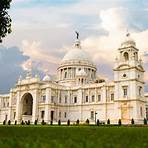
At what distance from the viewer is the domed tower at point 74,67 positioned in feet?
333

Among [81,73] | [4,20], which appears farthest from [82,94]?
[4,20]

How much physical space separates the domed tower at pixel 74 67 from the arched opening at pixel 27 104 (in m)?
12.8

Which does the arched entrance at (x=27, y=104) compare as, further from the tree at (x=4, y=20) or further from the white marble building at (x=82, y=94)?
the tree at (x=4, y=20)

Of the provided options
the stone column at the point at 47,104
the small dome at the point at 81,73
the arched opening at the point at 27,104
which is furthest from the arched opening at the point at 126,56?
the arched opening at the point at 27,104

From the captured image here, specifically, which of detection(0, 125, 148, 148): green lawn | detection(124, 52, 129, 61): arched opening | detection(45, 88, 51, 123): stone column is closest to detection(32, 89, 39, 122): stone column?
detection(45, 88, 51, 123): stone column

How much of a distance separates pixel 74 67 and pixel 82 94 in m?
16.7

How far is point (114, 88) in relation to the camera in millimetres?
79688

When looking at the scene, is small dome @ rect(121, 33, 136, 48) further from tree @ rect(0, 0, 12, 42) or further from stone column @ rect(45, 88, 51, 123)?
tree @ rect(0, 0, 12, 42)

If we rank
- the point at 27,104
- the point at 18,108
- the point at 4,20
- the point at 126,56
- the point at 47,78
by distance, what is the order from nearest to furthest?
the point at 4,20 → the point at 126,56 → the point at 18,108 → the point at 27,104 → the point at 47,78

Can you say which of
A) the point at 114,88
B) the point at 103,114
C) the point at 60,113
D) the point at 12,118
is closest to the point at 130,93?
the point at 114,88

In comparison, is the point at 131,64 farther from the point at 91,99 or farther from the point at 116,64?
the point at 91,99

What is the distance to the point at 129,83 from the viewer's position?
74.4 metres

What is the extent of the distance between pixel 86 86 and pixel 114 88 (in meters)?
11.5

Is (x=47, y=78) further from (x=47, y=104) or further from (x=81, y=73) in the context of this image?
(x=47, y=104)
